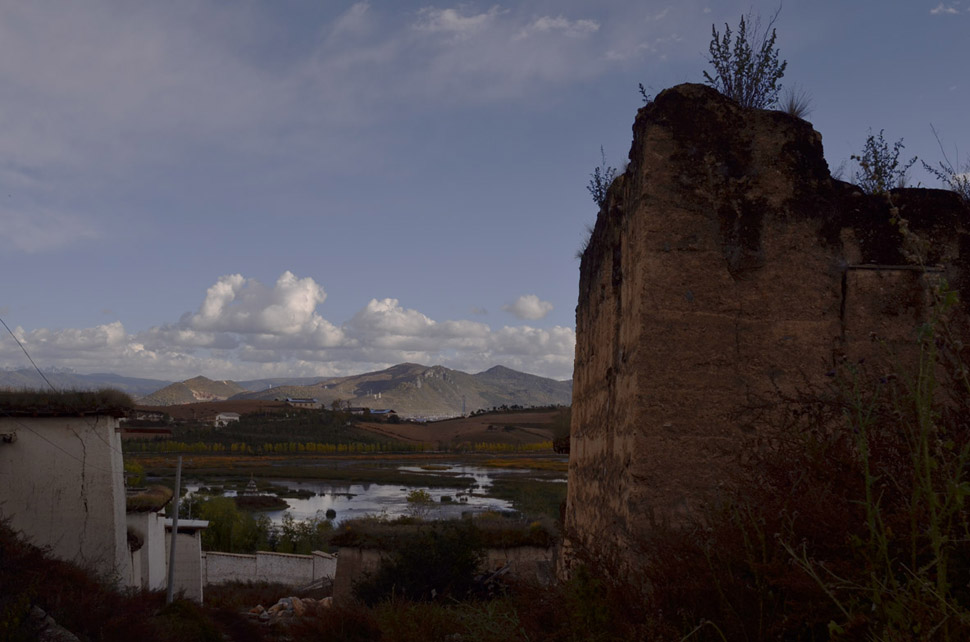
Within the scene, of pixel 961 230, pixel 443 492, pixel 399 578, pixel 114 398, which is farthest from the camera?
pixel 443 492

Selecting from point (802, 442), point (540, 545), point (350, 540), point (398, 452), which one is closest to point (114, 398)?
point (350, 540)

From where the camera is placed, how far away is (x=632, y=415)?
3805 mm

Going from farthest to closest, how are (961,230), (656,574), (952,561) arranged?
1. (961,230)
2. (656,574)
3. (952,561)

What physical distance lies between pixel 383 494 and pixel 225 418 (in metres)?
53.4

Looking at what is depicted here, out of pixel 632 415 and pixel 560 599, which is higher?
pixel 632 415

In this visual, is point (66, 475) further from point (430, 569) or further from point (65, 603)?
point (430, 569)

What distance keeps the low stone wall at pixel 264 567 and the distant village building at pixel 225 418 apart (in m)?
71.0

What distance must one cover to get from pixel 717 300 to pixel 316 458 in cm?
8549

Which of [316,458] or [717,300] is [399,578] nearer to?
[717,300]

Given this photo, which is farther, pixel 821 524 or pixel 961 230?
pixel 961 230

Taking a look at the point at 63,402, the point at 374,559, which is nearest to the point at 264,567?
the point at 374,559

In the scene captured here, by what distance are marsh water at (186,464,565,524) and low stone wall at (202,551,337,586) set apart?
10256mm

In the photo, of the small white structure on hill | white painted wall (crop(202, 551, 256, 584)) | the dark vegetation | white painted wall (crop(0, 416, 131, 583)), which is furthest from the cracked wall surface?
white painted wall (crop(202, 551, 256, 584))

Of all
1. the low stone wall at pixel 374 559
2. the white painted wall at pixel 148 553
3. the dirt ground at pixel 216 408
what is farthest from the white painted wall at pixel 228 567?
the dirt ground at pixel 216 408
